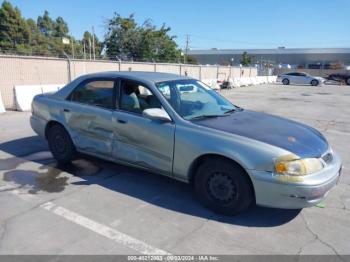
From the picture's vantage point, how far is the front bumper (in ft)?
10.6

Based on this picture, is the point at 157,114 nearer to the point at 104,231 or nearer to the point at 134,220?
the point at 134,220

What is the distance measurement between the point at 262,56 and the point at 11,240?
77518 mm

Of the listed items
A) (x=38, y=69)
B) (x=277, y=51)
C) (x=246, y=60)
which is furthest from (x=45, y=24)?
(x=38, y=69)

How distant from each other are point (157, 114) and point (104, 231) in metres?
1.46

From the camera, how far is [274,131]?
378 centimetres

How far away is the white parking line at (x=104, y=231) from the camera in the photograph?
303cm

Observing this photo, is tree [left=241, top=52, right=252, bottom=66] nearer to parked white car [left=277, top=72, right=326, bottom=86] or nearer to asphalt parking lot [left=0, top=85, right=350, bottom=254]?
parked white car [left=277, top=72, right=326, bottom=86]

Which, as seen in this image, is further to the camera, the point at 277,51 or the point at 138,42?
A: the point at 277,51

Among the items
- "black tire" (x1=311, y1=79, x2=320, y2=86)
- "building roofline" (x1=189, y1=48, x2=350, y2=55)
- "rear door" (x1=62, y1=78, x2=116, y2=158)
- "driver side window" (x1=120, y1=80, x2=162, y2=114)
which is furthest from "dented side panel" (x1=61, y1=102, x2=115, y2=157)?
"building roofline" (x1=189, y1=48, x2=350, y2=55)

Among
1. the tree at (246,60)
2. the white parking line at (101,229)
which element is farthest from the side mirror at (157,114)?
the tree at (246,60)

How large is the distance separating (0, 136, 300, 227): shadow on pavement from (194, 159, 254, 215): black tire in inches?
4.9

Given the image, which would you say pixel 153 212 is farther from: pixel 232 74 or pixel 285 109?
pixel 232 74

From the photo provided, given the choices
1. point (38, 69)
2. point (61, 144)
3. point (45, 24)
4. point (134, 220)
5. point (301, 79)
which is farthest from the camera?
point (45, 24)

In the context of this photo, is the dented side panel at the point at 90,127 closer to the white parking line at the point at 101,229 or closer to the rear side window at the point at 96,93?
the rear side window at the point at 96,93
